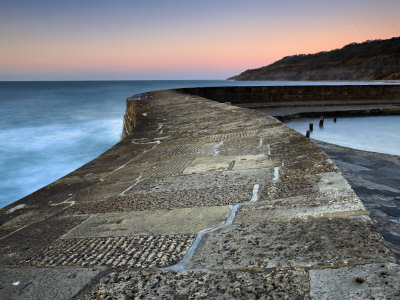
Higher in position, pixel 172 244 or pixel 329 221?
pixel 329 221

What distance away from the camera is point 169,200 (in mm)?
1979

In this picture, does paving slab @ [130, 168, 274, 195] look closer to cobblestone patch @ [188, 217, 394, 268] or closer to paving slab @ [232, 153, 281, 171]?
paving slab @ [232, 153, 281, 171]

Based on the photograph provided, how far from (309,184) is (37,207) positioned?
195cm

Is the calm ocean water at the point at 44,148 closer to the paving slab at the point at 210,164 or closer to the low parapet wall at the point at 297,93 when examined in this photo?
the low parapet wall at the point at 297,93

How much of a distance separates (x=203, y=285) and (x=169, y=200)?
965 mm

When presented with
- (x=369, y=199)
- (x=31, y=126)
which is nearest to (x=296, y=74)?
(x=31, y=126)

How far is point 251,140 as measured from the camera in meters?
3.35

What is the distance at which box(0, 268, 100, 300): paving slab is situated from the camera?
3.69ft

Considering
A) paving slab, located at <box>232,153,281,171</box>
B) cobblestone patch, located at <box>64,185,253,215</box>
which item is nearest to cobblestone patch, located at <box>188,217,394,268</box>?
cobblestone patch, located at <box>64,185,253,215</box>

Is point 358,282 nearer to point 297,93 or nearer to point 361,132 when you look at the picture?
point 361,132

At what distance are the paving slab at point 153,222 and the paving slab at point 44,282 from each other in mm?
329

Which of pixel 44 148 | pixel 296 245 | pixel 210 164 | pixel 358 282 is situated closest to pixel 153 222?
pixel 296 245

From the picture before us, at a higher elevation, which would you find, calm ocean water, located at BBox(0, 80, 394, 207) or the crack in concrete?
the crack in concrete

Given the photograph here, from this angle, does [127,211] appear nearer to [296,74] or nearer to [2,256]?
[2,256]
